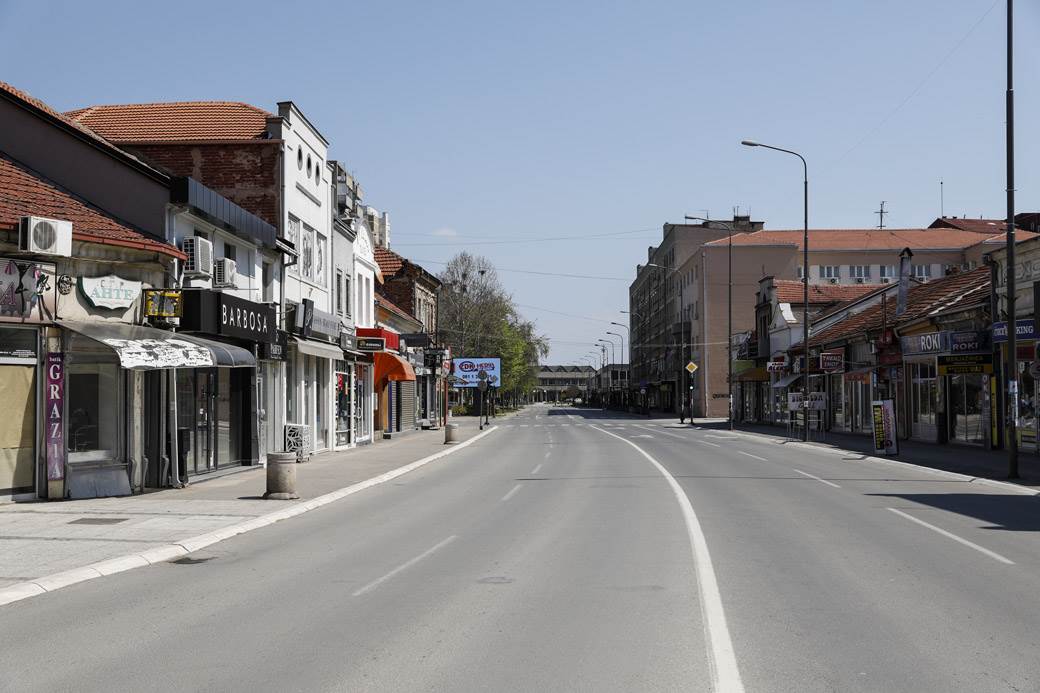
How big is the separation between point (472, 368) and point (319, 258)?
36.5 meters

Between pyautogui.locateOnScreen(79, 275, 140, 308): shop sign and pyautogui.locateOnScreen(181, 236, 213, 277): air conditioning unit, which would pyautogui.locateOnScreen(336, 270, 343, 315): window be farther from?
pyautogui.locateOnScreen(79, 275, 140, 308): shop sign

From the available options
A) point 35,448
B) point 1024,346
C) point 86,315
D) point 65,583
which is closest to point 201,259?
point 86,315

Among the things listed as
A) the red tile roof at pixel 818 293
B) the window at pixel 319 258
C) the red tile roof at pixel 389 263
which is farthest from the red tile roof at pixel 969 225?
the window at pixel 319 258

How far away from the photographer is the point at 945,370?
102 feet

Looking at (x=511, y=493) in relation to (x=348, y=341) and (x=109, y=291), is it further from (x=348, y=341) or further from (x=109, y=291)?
(x=348, y=341)

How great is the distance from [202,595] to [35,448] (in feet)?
29.3

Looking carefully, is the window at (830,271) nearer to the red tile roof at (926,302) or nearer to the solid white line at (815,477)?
the red tile roof at (926,302)

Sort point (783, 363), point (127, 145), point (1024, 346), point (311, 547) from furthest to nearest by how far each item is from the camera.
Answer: point (783, 363) < point (1024, 346) < point (127, 145) < point (311, 547)

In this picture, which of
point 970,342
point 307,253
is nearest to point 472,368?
point 307,253

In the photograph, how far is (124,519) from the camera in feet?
48.0

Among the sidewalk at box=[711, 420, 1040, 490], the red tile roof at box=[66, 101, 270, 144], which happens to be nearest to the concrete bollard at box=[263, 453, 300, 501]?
the red tile roof at box=[66, 101, 270, 144]

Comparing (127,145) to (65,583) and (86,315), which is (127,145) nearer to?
(86,315)

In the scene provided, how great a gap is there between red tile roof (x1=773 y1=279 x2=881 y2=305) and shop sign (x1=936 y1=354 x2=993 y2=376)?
30596 mm

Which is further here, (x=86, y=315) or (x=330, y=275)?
(x=330, y=275)
